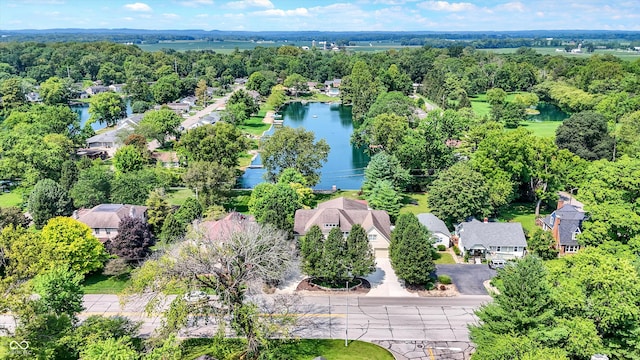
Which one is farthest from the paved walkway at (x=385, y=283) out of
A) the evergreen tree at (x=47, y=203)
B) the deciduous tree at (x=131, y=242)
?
the evergreen tree at (x=47, y=203)

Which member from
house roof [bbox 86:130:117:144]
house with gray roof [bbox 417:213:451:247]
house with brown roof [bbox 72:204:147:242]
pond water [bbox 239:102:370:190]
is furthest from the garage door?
house roof [bbox 86:130:117:144]

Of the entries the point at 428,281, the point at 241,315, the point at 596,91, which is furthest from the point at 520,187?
the point at 596,91

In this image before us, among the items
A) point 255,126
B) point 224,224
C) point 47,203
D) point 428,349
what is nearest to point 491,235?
point 428,349

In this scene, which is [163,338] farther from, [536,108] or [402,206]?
[536,108]

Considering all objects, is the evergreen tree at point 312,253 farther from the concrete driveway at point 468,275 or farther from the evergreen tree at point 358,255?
the concrete driveway at point 468,275

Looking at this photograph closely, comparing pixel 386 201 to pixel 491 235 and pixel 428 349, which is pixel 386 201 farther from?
pixel 428 349

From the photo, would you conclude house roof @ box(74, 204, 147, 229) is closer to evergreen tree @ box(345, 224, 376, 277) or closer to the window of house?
evergreen tree @ box(345, 224, 376, 277)

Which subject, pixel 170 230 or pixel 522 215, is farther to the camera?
pixel 522 215
